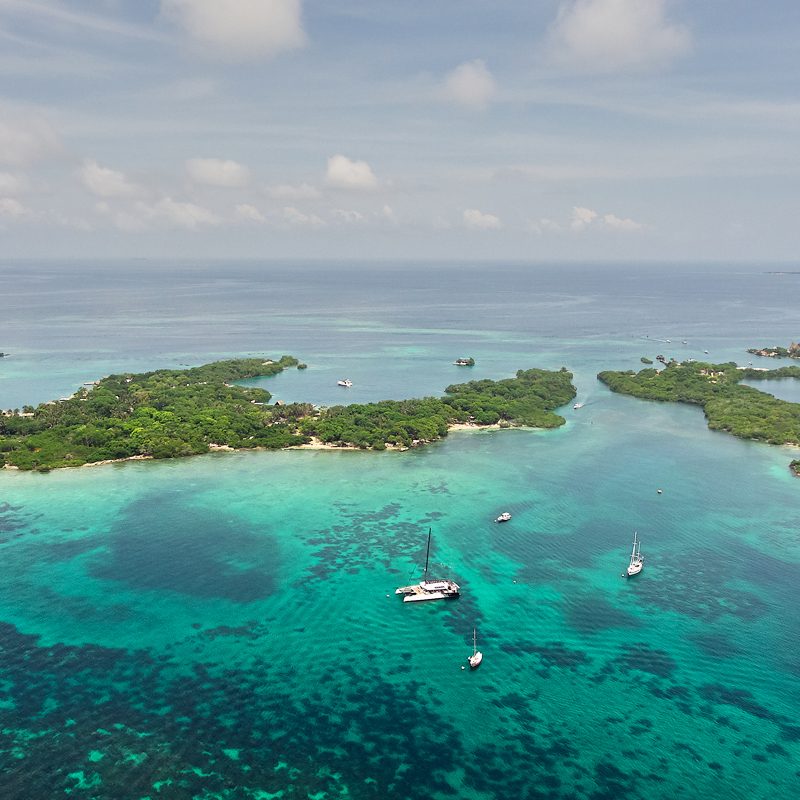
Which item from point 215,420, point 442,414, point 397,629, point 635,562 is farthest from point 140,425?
point 635,562

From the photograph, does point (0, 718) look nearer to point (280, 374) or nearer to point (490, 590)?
point (490, 590)

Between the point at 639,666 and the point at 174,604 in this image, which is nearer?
the point at 639,666

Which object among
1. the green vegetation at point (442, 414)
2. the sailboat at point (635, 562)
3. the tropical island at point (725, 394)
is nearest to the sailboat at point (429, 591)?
the sailboat at point (635, 562)

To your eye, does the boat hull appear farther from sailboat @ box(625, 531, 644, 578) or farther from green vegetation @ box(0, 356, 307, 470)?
green vegetation @ box(0, 356, 307, 470)

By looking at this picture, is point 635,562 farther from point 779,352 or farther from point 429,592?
point 779,352

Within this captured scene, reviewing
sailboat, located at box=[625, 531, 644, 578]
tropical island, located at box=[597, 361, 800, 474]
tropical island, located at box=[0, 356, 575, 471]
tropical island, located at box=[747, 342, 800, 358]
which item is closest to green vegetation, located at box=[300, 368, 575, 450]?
tropical island, located at box=[0, 356, 575, 471]

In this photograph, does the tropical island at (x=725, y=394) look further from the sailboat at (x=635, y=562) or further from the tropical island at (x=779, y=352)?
the sailboat at (x=635, y=562)

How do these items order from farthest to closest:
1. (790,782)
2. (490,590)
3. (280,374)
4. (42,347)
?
(42,347) → (280,374) → (490,590) → (790,782)

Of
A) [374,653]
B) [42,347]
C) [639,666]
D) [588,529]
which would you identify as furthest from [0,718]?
[42,347]
